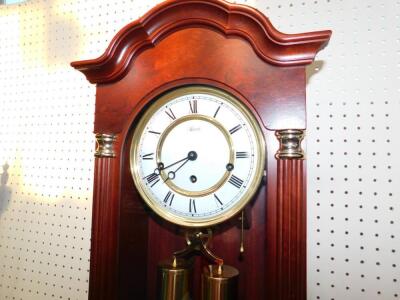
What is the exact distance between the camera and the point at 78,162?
106 centimetres

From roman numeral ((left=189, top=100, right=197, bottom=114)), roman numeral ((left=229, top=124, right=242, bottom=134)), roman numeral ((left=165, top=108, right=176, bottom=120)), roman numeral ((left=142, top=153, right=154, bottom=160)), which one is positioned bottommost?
roman numeral ((left=142, top=153, right=154, bottom=160))

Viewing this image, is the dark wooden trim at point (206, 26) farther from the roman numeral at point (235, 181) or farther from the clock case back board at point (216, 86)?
the roman numeral at point (235, 181)

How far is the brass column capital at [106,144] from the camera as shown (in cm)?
67

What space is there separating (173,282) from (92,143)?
1.99 ft

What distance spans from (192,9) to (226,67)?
0.49 ft

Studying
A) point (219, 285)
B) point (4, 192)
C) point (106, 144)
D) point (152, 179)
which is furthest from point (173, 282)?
point (4, 192)

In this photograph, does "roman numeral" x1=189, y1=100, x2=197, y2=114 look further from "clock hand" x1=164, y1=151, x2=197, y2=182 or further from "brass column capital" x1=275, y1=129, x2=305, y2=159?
"brass column capital" x1=275, y1=129, x2=305, y2=159

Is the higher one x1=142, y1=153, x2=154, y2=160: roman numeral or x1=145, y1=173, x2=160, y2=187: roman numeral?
x1=142, y1=153, x2=154, y2=160: roman numeral

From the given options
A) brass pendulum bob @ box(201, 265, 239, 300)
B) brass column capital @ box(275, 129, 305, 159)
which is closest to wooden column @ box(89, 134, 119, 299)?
brass pendulum bob @ box(201, 265, 239, 300)

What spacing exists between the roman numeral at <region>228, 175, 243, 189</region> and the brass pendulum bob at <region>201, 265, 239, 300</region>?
202 mm

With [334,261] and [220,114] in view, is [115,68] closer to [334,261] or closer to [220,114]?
[220,114]

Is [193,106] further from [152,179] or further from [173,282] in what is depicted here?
[173,282]

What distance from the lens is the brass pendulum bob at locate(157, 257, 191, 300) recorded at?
2.16 feet

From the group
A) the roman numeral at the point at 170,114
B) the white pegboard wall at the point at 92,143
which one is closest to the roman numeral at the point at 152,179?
the roman numeral at the point at 170,114
